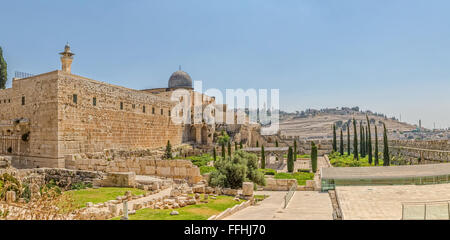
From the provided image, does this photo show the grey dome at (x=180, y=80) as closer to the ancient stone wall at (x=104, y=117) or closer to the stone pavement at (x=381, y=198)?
the ancient stone wall at (x=104, y=117)

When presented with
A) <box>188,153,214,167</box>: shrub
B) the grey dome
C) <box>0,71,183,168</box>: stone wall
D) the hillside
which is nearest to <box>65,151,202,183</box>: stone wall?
<box>0,71,183,168</box>: stone wall

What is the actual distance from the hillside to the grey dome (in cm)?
8260

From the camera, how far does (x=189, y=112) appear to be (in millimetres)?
31734

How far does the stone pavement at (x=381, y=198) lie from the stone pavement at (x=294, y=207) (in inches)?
20.6

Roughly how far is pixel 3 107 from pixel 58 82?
575cm

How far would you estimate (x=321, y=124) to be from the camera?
132 meters

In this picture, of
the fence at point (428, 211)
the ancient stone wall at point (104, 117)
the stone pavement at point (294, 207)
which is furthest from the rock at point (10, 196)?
the fence at point (428, 211)

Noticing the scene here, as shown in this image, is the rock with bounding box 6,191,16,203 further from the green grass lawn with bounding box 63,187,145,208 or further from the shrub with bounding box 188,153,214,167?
the shrub with bounding box 188,153,214,167

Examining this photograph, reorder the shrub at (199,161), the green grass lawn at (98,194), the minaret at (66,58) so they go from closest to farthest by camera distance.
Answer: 1. the green grass lawn at (98,194)
2. the minaret at (66,58)
3. the shrub at (199,161)

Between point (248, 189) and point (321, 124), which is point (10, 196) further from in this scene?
point (321, 124)

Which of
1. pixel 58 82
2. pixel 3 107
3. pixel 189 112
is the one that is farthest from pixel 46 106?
pixel 189 112

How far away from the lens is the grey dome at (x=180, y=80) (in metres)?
37.0
